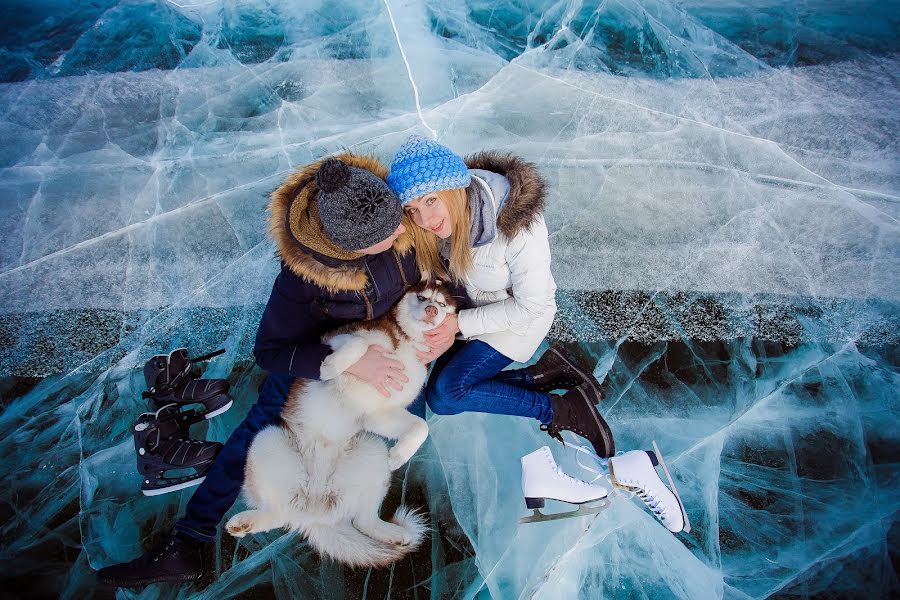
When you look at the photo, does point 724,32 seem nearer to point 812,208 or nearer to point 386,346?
point 812,208

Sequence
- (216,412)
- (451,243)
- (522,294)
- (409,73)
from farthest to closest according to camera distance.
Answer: (409,73) → (216,412) → (522,294) → (451,243)

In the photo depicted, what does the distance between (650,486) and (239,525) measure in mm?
1690

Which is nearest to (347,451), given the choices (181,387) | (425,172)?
(181,387)

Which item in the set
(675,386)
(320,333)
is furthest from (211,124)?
(675,386)

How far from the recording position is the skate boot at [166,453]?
210 cm

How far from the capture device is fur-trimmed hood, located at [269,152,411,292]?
1660 millimetres

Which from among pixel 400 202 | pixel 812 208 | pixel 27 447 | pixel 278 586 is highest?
pixel 400 202

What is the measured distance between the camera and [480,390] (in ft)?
6.98

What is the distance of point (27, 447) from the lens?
227 centimetres

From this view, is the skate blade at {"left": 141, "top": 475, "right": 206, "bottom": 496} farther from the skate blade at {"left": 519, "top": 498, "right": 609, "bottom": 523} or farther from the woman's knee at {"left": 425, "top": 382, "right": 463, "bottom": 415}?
the skate blade at {"left": 519, "top": 498, "right": 609, "bottom": 523}

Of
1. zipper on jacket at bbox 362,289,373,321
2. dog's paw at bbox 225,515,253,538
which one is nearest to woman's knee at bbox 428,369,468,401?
zipper on jacket at bbox 362,289,373,321

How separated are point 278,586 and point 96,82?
3.39 metres

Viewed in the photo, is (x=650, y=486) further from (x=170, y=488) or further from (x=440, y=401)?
(x=170, y=488)

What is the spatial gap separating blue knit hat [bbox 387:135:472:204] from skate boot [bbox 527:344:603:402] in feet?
3.55
